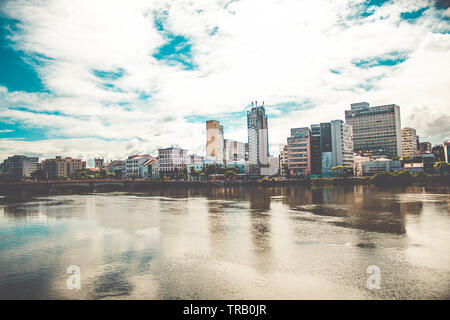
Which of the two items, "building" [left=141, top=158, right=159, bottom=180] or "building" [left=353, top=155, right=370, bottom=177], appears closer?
"building" [left=353, top=155, right=370, bottom=177]

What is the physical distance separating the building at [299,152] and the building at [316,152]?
680 centimetres

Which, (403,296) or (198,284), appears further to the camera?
(198,284)

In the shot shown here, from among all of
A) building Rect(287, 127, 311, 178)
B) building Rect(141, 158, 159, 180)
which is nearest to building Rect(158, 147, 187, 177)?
building Rect(141, 158, 159, 180)

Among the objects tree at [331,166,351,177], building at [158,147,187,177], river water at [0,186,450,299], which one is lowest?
river water at [0,186,450,299]

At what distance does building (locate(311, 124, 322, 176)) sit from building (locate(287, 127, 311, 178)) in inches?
268

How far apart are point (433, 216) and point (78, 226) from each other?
43594mm

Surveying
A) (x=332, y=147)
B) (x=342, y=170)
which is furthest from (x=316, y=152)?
(x=342, y=170)

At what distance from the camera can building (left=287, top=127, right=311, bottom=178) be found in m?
161

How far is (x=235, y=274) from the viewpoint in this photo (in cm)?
1717

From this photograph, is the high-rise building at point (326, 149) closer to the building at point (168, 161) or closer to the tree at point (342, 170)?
the tree at point (342, 170)

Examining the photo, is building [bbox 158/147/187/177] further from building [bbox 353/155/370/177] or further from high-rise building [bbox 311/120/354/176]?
building [bbox 353/155/370/177]

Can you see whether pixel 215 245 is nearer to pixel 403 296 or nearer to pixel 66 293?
pixel 66 293

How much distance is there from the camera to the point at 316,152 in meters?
170
